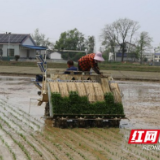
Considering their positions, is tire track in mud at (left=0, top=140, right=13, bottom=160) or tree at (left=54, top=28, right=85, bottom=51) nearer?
tire track in mud at (left=0, top=140, right=13, bottom=160)

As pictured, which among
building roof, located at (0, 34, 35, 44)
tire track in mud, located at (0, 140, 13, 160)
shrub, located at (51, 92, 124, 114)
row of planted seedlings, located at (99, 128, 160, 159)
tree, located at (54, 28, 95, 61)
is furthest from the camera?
tree, located at (54, 28, 95, 61)

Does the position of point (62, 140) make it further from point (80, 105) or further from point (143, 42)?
point (143, 42)

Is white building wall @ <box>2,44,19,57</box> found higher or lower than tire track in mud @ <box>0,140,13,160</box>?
higher

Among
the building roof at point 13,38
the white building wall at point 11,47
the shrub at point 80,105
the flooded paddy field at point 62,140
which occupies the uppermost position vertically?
the building roof at point 13,38

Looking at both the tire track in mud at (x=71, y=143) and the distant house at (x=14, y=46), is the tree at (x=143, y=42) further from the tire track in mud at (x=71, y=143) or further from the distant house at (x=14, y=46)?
the tire track in mud at (x=71, y=143)

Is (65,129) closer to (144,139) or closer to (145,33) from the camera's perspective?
(144,139)

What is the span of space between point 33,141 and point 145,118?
5.26m

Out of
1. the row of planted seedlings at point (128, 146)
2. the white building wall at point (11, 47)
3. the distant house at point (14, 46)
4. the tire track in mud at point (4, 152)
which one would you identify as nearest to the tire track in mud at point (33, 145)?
the tire track in mud at point (4, 152)

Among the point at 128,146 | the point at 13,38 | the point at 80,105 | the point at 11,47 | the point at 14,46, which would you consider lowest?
the point at 128,146

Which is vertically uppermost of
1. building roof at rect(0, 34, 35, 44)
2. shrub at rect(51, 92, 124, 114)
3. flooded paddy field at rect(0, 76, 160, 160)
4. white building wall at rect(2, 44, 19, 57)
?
building roof at rect(0, 34, 35, 44)

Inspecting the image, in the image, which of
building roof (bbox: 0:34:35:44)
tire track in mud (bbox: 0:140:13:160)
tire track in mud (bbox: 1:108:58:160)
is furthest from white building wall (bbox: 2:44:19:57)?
tire track in mud (bbox: 0:140:13:160)

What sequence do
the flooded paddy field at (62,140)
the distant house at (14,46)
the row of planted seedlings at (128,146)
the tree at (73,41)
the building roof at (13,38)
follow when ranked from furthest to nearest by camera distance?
the tree at (73,41), the building roof at (13,38), the distant house at (14,46), the row of planted seedlings at (128,146), the flooded paddy field at (62,140)

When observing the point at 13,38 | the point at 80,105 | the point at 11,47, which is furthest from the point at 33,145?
the point at 13,38

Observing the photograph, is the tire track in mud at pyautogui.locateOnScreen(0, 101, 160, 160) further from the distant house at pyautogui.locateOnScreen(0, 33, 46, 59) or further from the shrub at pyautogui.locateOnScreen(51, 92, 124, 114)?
the distant house at pyautogui.locateOnScreen(0, 33, 46, 59)
